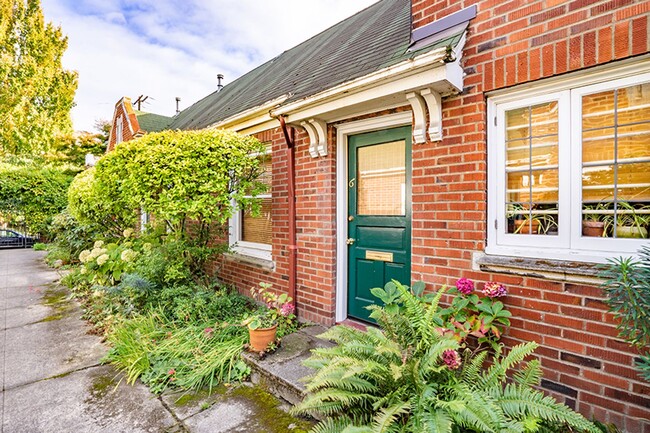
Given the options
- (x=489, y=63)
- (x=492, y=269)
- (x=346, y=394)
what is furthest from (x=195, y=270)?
(x=489, y=63)

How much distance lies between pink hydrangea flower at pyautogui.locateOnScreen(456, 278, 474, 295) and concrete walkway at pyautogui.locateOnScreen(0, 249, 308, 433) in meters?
1.63

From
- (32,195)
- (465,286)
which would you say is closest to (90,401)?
(465,286)

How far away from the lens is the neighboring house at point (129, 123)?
35.0ft

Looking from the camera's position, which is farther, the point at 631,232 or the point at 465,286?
the point at 465,286

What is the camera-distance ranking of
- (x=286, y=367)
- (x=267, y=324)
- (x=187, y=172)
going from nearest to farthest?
(x=286, y=367) < (x=267, y=324) < (x=187, y=172)

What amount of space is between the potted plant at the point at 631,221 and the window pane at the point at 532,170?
355mm

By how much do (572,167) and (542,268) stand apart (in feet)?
2.49

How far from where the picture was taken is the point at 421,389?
204cm

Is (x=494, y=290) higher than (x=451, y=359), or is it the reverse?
(x=494, y=290)

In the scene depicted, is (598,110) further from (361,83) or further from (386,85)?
(361,83)

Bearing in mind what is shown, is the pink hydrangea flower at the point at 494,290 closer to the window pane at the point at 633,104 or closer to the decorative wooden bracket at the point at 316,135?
the window pane at the point at 633,104

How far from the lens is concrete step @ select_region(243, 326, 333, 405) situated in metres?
2.81

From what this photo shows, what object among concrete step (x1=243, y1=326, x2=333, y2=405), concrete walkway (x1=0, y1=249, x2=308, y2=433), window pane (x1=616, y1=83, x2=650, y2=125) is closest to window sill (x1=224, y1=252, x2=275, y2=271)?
concrete step (x1=243, y1=326, x2=333, y2=405)

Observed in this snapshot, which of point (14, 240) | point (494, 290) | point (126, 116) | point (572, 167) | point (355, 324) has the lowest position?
point (355, 324)
